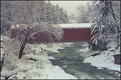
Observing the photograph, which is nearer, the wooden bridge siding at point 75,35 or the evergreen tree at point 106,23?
the evergreen tree at point 106,23

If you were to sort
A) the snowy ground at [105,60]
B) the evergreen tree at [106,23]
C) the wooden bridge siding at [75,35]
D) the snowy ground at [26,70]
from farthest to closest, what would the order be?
the wooden bridge siding at [75,35] < the evergreen tree at [106,23] < the snowy ground at [105,60] < the snowy ground at [26,70]

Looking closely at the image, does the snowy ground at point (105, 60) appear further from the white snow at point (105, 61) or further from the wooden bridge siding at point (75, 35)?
the wooden bridge siding at point (75, 35)

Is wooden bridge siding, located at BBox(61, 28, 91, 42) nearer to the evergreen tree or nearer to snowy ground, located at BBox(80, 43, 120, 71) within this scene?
the evergreen tree

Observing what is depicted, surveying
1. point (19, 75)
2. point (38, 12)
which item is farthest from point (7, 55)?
point (38, 12)

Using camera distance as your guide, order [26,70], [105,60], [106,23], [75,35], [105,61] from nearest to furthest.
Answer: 1. [26,70]
2. [105,61]
3. [105,60]
4. [106,23]
5. [75,35]

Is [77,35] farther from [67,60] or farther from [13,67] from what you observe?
[13,67]

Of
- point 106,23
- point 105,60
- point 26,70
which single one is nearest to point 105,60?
point 105,60

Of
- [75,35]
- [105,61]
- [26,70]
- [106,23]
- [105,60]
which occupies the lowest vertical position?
[26,70]

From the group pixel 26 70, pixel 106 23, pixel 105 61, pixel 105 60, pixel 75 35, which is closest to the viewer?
pixel 26 70

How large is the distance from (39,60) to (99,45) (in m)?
11.2

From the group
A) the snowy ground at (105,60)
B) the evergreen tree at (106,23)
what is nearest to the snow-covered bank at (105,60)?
the snowy ground at (105,60)

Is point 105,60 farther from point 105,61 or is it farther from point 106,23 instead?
point 106,23

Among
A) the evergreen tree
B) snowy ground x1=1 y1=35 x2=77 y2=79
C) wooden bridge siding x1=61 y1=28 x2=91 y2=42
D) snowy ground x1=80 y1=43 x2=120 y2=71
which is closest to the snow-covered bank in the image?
snowy ground x1=80 y1=43 x2=120 y2=71

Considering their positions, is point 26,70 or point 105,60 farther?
point 105,60
